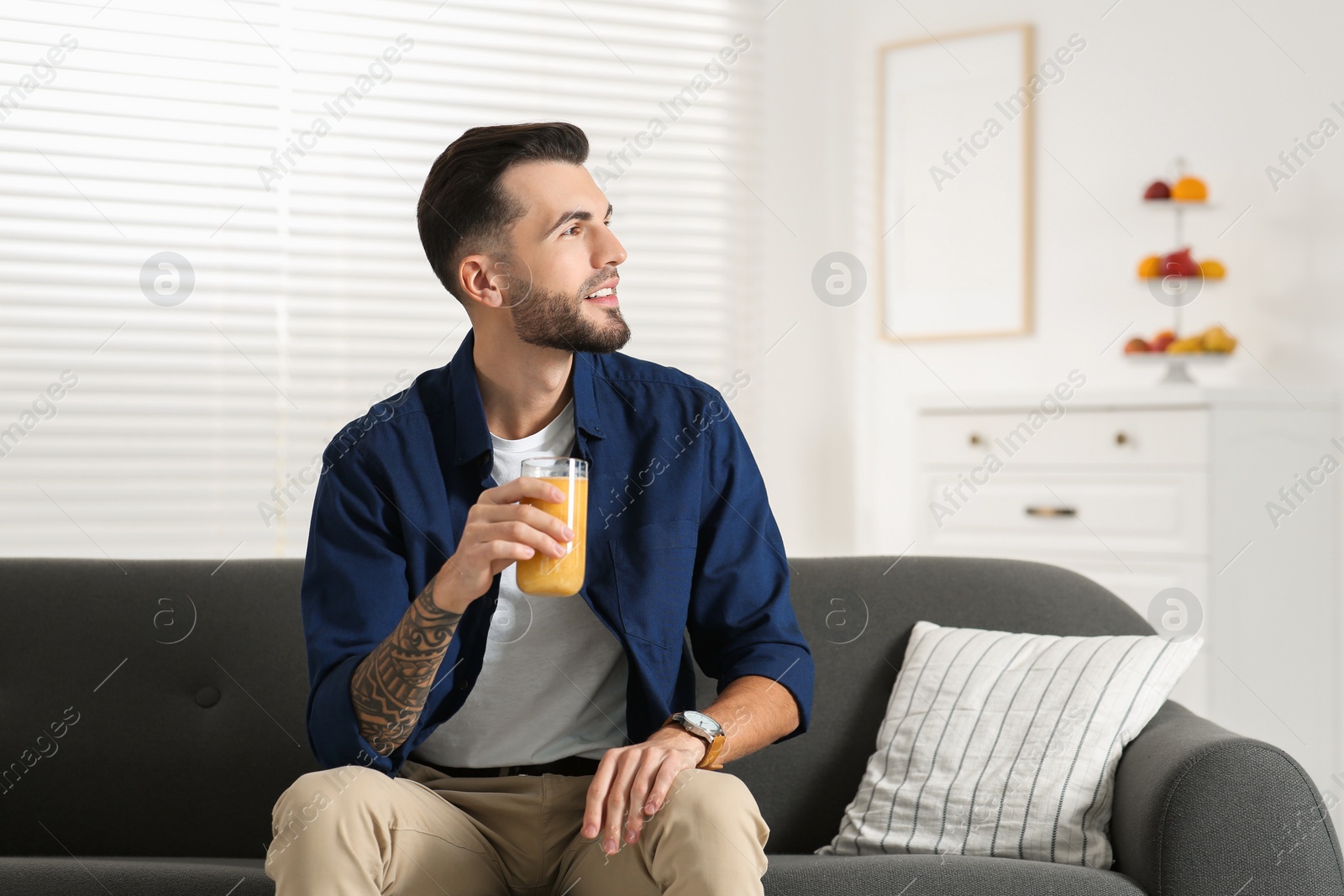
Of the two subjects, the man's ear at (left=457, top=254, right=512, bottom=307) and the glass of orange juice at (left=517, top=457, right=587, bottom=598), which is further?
the man's ear at (left=457, top=254, right=512, bottom=307)

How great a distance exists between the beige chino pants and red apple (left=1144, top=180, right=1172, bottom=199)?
260 centimetres

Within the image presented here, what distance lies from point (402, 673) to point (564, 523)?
0.89ft

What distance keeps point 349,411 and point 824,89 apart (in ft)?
6.06

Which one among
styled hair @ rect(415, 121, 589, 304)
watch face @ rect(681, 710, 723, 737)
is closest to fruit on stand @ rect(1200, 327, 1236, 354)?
styled hair @ rect(415, 121, 589, 304)

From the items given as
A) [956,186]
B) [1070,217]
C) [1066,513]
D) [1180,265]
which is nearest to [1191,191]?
[1180,265]

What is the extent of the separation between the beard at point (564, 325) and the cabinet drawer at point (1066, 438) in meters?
1.82

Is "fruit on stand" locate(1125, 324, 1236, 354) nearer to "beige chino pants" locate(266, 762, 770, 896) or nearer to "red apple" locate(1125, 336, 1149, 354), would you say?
"red apple" locate(1125, 336, 1149, 354)

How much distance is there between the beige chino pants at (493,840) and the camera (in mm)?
1241

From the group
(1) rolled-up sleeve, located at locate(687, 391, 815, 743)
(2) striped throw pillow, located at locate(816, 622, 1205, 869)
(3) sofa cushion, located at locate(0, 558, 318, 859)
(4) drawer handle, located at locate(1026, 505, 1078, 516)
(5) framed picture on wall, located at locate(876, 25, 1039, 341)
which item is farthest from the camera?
(5) framed picture on wall, located at locate(876, 25, 1039, 341)

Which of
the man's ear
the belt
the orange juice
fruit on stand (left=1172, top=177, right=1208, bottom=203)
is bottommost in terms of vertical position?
the belt

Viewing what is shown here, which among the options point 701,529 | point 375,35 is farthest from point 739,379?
point 701,529

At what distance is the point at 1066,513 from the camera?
3148mm

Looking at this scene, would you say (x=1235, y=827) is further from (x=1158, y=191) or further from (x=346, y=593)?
(x=1158, y=191)

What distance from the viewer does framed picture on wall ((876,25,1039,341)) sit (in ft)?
12.6
